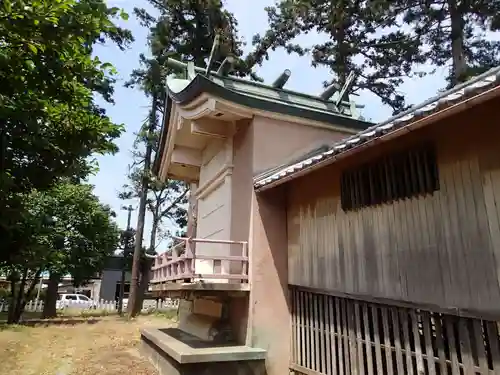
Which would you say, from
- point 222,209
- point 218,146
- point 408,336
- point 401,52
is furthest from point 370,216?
point 401,52

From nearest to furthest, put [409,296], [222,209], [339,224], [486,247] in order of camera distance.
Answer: [486,247] → [409,296] → [339,224] → [222,209]

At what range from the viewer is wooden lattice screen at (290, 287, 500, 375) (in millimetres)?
3627

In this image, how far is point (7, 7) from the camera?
406 cm

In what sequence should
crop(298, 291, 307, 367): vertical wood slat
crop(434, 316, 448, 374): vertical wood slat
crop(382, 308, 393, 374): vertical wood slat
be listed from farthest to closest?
crop(298, 291, 307, 367): vertical wood slat < crop(382, 308, 393, 374): vertical wood slat < crop(434, 316, 448, 374): vertical wood slat

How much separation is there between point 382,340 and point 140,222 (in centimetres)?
1909

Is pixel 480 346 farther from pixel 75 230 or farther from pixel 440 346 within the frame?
pixel 75 230

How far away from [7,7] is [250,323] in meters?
5.49

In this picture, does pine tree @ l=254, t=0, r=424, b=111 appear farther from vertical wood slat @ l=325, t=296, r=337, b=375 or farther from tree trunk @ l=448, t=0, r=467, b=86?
vertical wood slat @ l=325, t=296, r=337, b=375

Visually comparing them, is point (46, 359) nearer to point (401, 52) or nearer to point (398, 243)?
point (398, 243)

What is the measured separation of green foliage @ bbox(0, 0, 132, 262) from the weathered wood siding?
4.08m

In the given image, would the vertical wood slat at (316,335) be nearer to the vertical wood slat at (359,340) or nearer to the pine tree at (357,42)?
the vertical wood slat at (359,340)

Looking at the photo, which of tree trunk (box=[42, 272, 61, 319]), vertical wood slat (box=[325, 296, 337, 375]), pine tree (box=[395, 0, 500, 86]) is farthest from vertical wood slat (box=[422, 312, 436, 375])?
tree trunk (box=[42, 272, 61, 319])

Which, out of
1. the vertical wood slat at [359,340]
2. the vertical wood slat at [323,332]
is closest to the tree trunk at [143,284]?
the vertical wood slat at [323,332]

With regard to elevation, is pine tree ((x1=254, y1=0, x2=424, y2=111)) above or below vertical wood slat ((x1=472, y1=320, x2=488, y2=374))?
above
